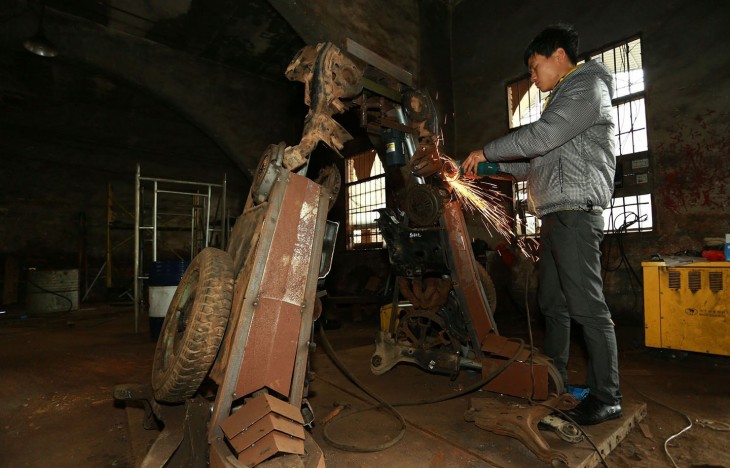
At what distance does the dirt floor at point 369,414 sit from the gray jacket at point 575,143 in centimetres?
120

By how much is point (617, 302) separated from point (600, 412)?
4.15m

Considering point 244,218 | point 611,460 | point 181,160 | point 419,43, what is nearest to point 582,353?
point 611,460

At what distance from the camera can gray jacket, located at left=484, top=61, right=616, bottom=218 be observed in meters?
1.86

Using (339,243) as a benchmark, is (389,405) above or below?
below

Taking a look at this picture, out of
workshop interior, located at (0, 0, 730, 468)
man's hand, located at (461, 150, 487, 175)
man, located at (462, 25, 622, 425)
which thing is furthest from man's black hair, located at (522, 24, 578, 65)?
workshop interior, located at (0, 0, 730, 468)

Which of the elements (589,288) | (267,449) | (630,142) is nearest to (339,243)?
(630,142)

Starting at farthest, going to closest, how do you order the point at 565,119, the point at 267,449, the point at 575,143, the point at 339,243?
the point at 339,243 < the point at 575,143 < the point at 565,119 < the point at 267,449

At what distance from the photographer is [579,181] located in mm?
1910

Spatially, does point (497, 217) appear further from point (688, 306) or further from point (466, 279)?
point (466, 279)

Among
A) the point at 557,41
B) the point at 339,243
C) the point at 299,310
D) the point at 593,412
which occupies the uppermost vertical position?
the point at 557,41

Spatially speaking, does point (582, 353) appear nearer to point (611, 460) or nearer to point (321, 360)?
point (611, 460)

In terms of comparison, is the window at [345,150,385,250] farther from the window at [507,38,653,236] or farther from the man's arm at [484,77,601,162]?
the man's arm at [484,77,601,162]

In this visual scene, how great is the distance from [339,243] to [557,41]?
8.02m

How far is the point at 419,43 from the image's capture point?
23.2 feet
